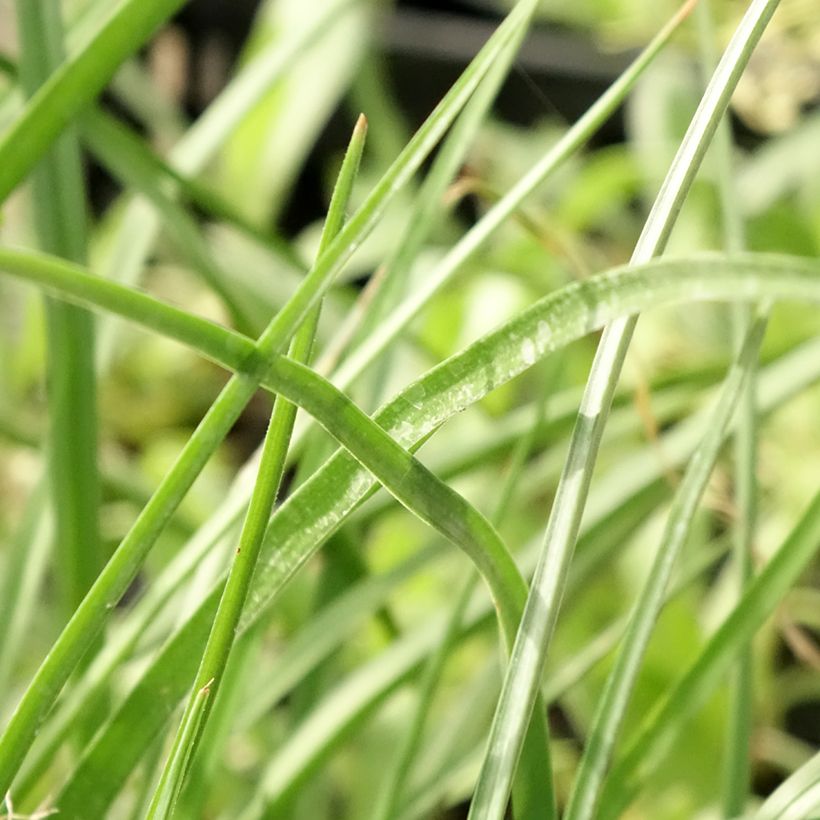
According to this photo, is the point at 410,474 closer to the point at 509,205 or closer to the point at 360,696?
the point at 509,205

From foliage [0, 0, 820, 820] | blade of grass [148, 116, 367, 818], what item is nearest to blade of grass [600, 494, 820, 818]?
foliage [0, 0, 820, 820]

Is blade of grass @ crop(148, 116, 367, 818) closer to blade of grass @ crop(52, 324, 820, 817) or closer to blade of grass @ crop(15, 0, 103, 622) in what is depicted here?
blade of grass @ crop(52, 324, 820, 817)

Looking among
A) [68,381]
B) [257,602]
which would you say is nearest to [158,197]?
[68,381]

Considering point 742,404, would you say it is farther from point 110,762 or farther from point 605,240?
point 605,240

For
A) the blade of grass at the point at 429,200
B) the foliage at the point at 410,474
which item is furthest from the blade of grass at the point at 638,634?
the blade of grass at the point at 429,200

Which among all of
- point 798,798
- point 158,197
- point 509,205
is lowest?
point 798,798

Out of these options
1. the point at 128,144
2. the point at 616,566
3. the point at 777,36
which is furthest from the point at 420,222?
the point at 777,36

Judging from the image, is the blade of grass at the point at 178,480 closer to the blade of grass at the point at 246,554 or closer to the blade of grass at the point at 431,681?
the blade of grass at the point at 246,554
